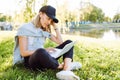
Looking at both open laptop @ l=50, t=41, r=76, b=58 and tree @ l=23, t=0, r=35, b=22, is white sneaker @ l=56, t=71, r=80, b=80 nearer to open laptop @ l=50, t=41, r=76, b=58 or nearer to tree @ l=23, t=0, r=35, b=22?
open laptop @ l=50, t=41, r=76, b=58

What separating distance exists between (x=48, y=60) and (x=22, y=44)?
1.27 feet

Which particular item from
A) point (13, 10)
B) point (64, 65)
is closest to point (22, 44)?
point (64, 65)

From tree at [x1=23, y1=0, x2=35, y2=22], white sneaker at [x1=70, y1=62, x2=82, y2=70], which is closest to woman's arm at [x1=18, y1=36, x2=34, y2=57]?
white sneaker at [x1=70, y1=62, x2=82, y2=70]

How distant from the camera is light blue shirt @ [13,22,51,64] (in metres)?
4.10

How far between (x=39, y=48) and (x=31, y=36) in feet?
1.27

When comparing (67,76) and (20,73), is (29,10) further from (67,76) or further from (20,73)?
(67,76)

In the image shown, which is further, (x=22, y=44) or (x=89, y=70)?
(x=89, y=70)

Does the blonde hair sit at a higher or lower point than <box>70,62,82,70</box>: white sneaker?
higher

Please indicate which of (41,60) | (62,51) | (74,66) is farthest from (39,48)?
(74,66)

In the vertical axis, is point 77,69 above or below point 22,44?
below

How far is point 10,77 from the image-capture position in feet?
→ 13.0

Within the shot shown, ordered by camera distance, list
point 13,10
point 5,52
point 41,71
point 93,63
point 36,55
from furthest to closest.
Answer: point 13,10, point 5,52, point 93,63, point 41,71, point 36,55

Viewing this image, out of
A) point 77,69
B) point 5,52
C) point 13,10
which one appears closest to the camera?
point 77,69

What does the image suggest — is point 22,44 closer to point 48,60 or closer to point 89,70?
point 48,60
